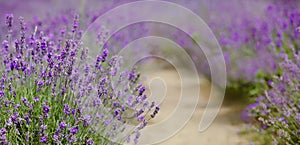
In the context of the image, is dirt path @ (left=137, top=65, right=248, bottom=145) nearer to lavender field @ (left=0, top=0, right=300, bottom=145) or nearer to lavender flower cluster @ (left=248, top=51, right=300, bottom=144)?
lavender field @ (left=0, top=0, right=300, bottom=145)

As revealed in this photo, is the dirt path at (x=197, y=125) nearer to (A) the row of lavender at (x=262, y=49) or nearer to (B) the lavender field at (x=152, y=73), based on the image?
(B) the lavender field at (x=152, y=73)

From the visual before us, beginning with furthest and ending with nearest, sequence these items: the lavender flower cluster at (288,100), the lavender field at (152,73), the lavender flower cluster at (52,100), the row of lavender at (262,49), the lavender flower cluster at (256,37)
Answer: the lavender flower cluster at (256,37)
the row of lavender at (262,49)
the lavender flower cluster at (288,100)
the lavender field at (152,73)
the lavender flower cluster at (52,100)

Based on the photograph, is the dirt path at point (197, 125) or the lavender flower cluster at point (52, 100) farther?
the dirt path at point (197, 125)

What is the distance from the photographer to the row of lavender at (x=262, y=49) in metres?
3.29

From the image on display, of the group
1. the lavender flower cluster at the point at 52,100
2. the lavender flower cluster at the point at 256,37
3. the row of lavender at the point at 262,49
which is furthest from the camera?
the lavender flower cluster at the point at 256,37

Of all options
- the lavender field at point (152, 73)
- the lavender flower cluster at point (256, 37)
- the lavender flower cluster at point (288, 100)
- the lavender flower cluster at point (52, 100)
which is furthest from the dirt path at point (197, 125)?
the lavender flower cluster at point (52, 100)

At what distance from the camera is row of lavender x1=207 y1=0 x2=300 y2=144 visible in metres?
3.29

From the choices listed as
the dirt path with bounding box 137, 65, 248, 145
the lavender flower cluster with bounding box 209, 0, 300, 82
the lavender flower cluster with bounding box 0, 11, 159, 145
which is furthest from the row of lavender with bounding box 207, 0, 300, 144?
the lavender flower cluster with bounding box 0, 11, 159, 145

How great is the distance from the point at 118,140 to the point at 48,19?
210 cm

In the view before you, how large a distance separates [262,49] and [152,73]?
1.66 meters

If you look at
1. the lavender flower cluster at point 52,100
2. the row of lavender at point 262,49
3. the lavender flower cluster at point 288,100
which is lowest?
the lavender flower cluster at point 52,100

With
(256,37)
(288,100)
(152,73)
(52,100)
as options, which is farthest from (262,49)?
(52,100)

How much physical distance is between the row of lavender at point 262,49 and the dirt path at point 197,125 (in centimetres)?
20

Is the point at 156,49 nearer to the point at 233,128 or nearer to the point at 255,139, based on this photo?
the point at 233,128
